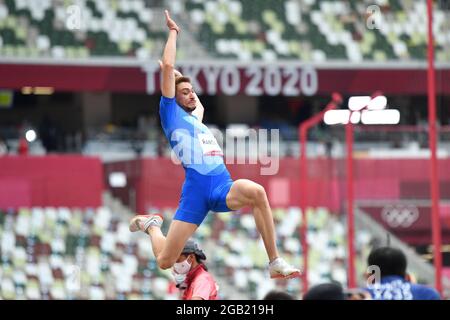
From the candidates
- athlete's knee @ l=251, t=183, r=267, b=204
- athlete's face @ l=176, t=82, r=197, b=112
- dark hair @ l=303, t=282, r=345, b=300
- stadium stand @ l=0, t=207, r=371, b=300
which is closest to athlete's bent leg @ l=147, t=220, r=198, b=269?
athlete's knee @ l=251, t=183, r=267, b=204

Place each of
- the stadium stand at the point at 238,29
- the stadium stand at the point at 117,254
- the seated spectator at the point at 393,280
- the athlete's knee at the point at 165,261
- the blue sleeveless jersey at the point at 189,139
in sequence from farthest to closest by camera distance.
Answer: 1. the stadium stand at the point at 238,29
2. the stadium stand at the point at 117,254
3. the seated spectator at the point at 393,280
4. the athlete's knee at the point at 165,261
5. the blue sleeveless jersey at the point at 189,139

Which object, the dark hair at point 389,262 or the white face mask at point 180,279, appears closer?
the dark hair at point 389,262

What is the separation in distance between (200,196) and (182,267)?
3.84ft

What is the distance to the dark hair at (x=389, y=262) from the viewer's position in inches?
271

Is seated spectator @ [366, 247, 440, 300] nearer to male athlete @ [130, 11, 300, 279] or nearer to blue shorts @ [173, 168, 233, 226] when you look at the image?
male athlete @ [130, 11, 300, 279]

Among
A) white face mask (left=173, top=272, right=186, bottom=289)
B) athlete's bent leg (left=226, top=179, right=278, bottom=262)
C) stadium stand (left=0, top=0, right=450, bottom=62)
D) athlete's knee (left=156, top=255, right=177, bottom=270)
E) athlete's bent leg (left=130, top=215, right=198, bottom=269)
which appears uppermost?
stadium stand (left=0, top=0, right=450, bottom=62)

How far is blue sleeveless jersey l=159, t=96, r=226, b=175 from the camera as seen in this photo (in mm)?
6012

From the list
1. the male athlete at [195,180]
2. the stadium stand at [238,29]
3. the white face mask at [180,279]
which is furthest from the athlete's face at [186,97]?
the stadium stand at [238,29]

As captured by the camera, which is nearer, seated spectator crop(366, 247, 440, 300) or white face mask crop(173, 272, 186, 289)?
seated spectator crop(366, 247, 440, 300)

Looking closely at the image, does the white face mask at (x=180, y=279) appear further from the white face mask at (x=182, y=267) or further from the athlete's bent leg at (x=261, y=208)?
the athlete's bent leg at (x=261, y=208)

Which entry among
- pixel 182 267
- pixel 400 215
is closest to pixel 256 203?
pixel 182 267

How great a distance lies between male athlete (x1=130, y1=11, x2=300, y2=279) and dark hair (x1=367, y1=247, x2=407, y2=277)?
0.97m

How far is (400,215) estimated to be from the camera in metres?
18.9

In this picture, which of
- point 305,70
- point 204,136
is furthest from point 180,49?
point 204,136
